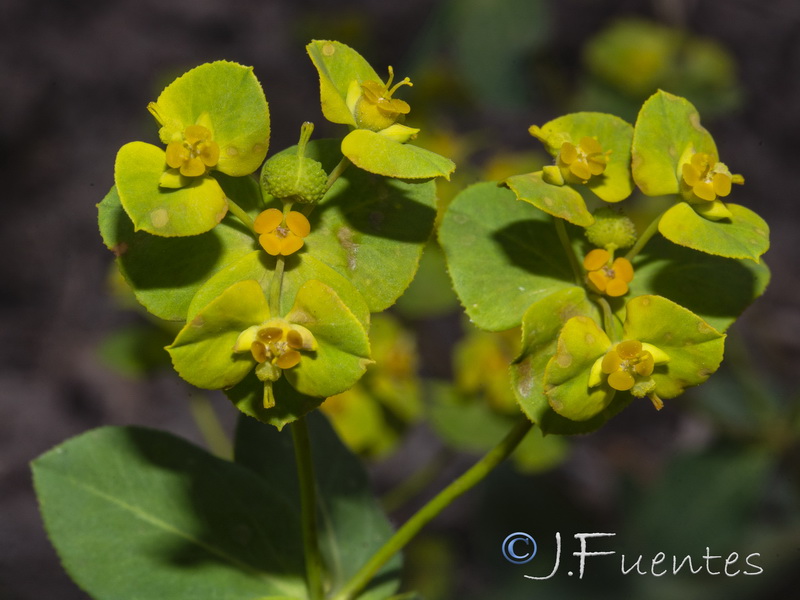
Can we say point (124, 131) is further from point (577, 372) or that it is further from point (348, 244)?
point (577, 372)

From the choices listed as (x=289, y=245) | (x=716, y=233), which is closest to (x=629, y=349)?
(x=716, y=233)

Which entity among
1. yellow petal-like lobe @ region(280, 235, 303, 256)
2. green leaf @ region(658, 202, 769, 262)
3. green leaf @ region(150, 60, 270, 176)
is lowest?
yellow petal-like lobe @ region(280, 235, 303, 256)

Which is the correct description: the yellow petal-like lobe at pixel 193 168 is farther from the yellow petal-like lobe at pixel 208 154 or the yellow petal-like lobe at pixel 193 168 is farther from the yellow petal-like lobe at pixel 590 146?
the yellow petal-like lobe at pixel 590 146

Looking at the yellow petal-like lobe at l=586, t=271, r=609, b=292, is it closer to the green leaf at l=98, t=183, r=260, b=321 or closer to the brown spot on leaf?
the brown spot on leaf

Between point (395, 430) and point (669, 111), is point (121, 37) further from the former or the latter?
point (669, 111)

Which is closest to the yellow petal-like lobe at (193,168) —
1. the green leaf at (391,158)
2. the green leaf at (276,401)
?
the green leaf at (391,158)

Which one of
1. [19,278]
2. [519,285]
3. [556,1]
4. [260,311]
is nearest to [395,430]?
[519,285]

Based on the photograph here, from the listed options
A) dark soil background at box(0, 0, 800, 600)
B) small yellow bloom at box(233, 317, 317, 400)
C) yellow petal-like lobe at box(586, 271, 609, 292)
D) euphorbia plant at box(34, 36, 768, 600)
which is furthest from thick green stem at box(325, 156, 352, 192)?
dark soil background at box(0, 0, 800, 600)
